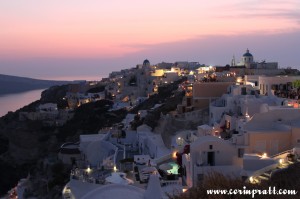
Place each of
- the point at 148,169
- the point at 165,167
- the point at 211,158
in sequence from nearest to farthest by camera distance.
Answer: the point at 211,158 → the point at 148,169 → the point at 165,167

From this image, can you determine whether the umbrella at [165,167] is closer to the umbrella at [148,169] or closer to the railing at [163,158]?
the umbrella at [148,169]

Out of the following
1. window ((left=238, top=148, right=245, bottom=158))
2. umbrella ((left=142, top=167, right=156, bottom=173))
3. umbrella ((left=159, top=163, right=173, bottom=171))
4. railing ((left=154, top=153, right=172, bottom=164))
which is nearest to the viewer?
window ((left=238, top=148, right=245, bottom=158))

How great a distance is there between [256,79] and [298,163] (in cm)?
1664

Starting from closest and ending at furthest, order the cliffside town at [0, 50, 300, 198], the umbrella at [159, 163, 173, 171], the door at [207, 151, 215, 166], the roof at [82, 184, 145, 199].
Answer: the roof at [82, 184, 145, 199]
the cliffside town at [0, 50, 300, 198]
the door at [207, 151, 215, 166]
the umbrella at [159, 163, 173, 171]

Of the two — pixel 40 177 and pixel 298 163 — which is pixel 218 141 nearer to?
pixel 298 163

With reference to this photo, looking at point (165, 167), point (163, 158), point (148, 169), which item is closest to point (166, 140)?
point (163, 158)

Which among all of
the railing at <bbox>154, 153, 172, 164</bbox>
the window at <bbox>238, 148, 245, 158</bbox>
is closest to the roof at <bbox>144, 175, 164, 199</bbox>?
the window at <bbox>238, 148, 245, 158</bbox>

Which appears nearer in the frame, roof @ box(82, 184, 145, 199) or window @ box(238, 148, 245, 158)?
roof @ box(82, 184, 145, 199)

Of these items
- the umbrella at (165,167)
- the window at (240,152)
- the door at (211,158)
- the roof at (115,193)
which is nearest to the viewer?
the roof at (115,193)

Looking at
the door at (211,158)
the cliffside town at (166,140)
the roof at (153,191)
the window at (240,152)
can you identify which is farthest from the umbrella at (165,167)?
the roof at (153,191)

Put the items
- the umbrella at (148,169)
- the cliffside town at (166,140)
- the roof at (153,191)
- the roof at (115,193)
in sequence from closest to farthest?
1. the roof at (153,191)
2. the roof at (115,193)
3. the cliffside town at (166,140)
4. the umbrella at (148,169)

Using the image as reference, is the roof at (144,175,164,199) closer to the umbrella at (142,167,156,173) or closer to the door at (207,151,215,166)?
the door at (207,151,215,166)

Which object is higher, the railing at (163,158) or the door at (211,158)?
the door at (211,158)

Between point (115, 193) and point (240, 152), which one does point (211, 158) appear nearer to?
point (240, 152)
